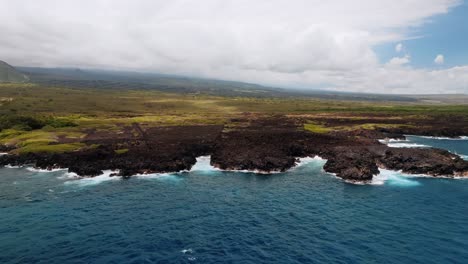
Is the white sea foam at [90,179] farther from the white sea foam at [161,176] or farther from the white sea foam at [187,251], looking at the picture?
the white sea foam at [187,251]

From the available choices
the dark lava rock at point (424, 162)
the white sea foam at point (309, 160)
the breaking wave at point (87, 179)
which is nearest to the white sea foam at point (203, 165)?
the breaking wave at point (87, 179)

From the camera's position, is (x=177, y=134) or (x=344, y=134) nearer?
(x=177, y=134)

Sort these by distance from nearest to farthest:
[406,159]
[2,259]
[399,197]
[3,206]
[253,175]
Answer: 1. [2,259]
2. [3,206]
3. [399,197]
4. [253,175]
5. [406,159]

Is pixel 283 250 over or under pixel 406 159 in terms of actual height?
under

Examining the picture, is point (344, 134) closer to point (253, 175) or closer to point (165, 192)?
point (253, 175)

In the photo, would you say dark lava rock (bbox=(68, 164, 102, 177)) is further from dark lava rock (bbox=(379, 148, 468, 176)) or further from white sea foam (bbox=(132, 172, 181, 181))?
dark lava rock (bbox=(379, 148, 468, 176))

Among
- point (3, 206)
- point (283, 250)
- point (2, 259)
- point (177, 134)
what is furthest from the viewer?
point (177, 134)

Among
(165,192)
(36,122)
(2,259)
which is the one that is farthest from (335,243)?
(36,122)
